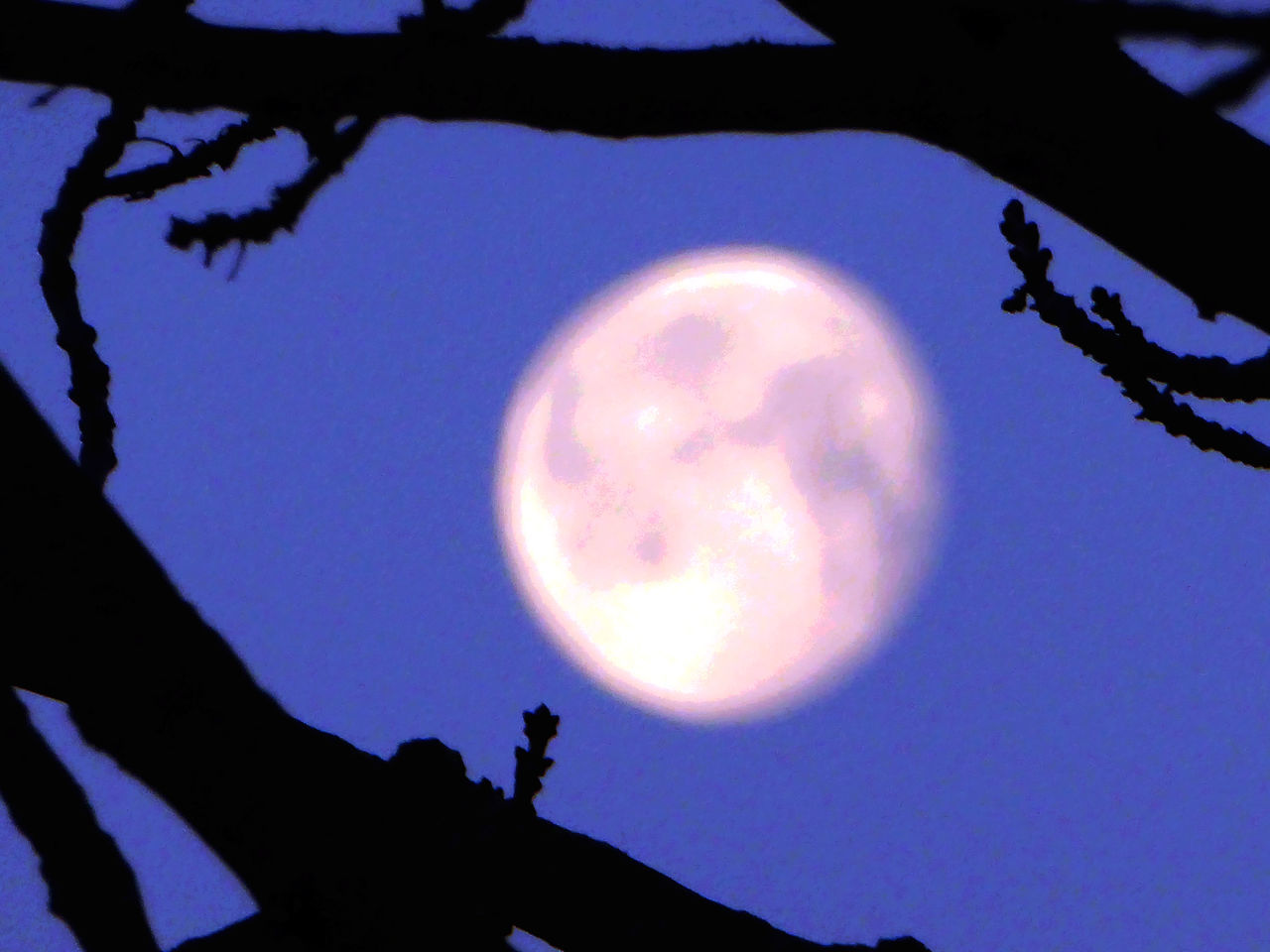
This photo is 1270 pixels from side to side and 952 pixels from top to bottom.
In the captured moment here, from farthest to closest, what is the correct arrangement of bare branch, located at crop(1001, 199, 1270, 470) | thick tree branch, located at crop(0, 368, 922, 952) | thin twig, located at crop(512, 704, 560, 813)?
1. bare branch, located at crop(1001, 199, 1270, 470)
2. thin twig, located at crop(512, 704, 560, 813)
3. thick tree branch, located at crop(0, 368, 922, 952)

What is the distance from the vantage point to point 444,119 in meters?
2.11

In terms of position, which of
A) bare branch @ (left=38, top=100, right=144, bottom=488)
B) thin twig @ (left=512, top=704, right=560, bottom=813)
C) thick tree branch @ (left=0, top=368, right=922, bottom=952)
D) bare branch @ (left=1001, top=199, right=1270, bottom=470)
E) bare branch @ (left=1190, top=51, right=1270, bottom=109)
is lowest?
thick tree branch @ (left=0, top=368, right=922, bottom=952)

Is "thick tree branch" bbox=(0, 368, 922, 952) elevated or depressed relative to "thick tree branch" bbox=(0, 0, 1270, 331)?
depressed

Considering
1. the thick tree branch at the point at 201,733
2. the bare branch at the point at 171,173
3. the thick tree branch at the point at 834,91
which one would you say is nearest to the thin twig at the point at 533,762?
the thick tree branch at the point at 201,733

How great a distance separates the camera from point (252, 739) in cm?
140

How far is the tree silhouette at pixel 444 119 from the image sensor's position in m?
1.39

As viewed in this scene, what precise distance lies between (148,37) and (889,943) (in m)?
1.83

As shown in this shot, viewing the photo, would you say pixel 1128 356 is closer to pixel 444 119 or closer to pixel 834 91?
pixel 834 91

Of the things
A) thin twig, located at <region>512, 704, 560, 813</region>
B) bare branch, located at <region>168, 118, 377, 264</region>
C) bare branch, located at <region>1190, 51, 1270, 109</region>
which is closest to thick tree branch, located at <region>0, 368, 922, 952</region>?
thin twig, located at <region>512, 704, 560, 813</region>

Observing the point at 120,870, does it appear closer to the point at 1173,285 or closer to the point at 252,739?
the point at 252,739

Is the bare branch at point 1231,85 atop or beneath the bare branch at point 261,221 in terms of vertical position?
atop

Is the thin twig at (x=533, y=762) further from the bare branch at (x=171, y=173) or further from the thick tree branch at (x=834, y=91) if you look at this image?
the bare branch at (x=171, y=173)

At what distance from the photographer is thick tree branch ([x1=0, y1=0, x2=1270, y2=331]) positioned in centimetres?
183

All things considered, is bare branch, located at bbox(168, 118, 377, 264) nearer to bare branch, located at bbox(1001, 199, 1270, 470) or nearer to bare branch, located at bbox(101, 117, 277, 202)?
bare branch, located at bbox(101, 117, 277, 202)
